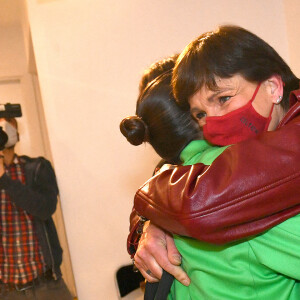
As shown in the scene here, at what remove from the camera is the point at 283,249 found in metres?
0.49

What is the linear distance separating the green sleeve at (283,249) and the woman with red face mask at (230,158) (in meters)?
0.02

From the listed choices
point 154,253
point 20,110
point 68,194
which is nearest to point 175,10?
point 20,110

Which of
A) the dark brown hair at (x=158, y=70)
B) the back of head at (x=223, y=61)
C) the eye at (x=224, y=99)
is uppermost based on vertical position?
the dark brown hair at (x=158, y=70)

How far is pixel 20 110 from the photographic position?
142 centimetres

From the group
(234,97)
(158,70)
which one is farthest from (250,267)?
(158,70)

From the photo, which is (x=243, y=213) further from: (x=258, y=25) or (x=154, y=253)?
(x=258, y=25)

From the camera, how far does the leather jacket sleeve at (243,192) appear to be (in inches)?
18.3

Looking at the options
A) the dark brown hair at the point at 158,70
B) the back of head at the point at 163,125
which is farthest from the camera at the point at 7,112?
the back of head at the point at 163,125

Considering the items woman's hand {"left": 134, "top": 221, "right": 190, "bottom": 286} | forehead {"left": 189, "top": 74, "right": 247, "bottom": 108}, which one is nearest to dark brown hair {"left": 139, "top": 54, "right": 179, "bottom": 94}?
forehead {"left": 189, "top": 74, "right": 247, "bottom": 108}

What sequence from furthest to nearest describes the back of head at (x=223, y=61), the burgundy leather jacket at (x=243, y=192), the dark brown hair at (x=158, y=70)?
the dark brown hair at (x=158, y=70) → the back of head at (x=223, y=61) → the burgundy leather jacket at (x=243, y=192)

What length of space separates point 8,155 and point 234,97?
41.3 inches

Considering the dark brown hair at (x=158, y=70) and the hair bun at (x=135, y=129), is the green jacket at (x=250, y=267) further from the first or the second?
the dark brown hair at (x=158, y=70)

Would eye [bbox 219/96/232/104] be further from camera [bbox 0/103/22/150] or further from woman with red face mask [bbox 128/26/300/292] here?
camera [bbox 0/103/22/150]

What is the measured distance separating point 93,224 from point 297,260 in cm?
121
